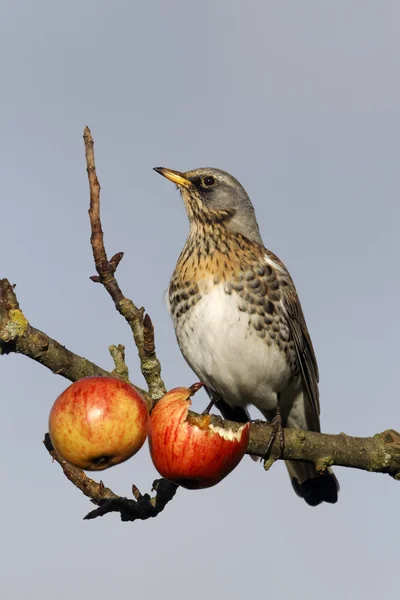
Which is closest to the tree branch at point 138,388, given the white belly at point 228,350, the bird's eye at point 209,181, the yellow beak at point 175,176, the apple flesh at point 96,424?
the apple flesh at point 96,424

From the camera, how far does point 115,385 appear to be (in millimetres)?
3922

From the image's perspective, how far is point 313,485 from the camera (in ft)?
22.7

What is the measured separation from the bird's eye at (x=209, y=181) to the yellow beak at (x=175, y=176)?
13cm

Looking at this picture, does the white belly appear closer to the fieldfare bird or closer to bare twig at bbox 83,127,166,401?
the fieldfare bird

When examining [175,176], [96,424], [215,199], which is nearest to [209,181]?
[215,199]

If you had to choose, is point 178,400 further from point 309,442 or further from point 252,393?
point 252,393

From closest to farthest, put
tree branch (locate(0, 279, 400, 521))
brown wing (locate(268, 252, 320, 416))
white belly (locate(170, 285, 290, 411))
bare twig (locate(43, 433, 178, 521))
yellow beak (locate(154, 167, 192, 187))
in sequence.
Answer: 1. tree branch (locate(0, 279, 400, 521))
2. bare twig (locate(43, 433, 178, 521))
3. white belly (locate(170, 285, 290, 411))
4. brown wing (locate(268, 252, 320, 416))
5. yellow beak (locate(154, 167, 192, 187))

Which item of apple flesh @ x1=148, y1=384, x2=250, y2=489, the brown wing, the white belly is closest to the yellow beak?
the brown wing

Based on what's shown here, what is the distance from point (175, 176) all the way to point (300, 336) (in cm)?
167

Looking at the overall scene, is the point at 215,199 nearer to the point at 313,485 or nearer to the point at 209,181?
the point at 209,181

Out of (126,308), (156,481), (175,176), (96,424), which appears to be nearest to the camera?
(96,424)

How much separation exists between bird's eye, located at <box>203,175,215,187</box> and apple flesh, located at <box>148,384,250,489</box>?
307cm

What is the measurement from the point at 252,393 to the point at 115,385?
2.81 meters

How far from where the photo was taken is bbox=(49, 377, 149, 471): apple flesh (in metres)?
3.79
